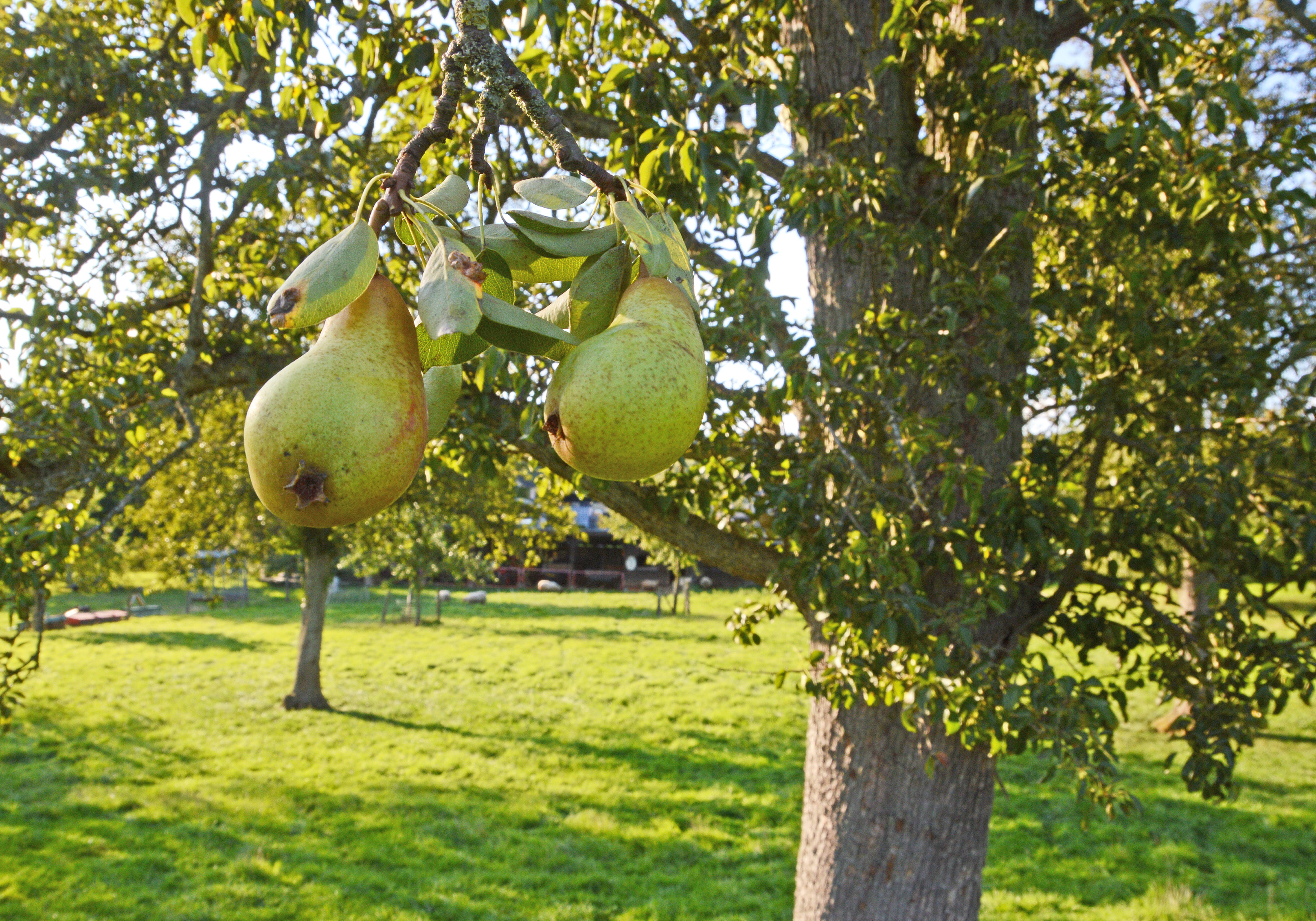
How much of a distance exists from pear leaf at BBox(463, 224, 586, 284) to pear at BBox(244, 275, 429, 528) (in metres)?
0.16

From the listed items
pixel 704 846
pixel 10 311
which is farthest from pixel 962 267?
pixel 704 846

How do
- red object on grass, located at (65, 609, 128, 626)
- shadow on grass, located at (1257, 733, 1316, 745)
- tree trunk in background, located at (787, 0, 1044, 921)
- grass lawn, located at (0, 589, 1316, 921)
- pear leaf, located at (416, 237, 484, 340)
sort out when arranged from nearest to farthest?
1. pear leaf, located at (416, 237, 484, 340)
2. tree trunk in background, located at (787, 0, 1044, 921)
3. grass lawn, located at (0, 589, 1316, 921)
4. shadow on grass, located at (1257, 733, 1316, 745)
5. red object on grass, located at (65, 609, 128, 626)

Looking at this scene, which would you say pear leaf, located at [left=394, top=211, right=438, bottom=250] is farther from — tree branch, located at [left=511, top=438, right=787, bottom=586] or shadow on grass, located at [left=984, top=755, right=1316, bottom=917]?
shadow on grass, located at [left=984, top=755, right=1316, bottom=917]

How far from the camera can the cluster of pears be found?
0.73 m

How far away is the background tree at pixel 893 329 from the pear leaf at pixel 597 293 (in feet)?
3.87

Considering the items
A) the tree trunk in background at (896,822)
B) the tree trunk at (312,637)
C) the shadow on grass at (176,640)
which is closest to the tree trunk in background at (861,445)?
the tree trunk in background at (896,822)

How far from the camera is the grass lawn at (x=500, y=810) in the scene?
6227mm

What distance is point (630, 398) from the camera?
761 mm

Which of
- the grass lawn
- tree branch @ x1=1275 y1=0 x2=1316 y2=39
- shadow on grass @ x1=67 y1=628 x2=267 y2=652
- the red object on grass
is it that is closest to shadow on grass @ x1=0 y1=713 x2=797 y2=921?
the grass lawn

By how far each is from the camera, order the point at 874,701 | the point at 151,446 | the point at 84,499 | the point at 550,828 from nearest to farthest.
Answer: the point at 874,701 < the point at 84,499 < the point at 151,446 < the point at 550,828

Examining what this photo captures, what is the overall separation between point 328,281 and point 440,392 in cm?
26

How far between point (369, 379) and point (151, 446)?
7.57 meters

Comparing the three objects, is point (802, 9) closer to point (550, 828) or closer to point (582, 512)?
point (550, 828)

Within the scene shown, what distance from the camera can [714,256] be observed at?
4301 mm
